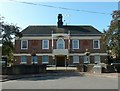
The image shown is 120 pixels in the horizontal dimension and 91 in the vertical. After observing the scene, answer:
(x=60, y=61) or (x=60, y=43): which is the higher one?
(x=60, y=43)

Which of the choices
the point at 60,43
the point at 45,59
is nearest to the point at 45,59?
the point at 45,59

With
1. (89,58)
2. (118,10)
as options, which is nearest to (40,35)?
(89,58)

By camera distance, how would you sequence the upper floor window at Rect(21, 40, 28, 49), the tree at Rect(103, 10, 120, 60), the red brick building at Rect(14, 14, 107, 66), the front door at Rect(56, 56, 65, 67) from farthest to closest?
the front door at Rect(56, 56, 65, 67), the upper floor window at Rect(21, 40, 28, 49), the red brick building at Rect(14, 14, 107, 66), the tree at Rect(103, 10, 120, 60)

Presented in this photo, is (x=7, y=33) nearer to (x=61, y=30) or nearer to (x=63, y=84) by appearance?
(x=63, y=84)

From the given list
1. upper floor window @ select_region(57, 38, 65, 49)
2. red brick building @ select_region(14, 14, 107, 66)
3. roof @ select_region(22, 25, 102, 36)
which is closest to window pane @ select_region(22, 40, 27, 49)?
red brick building @ select_region(14, 14, 107, 66)

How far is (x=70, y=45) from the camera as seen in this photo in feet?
199

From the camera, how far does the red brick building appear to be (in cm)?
6053

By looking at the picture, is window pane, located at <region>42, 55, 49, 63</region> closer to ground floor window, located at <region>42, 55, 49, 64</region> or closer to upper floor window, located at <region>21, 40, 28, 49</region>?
ground floor window, located at <region>42, 55, 49, 64</region>

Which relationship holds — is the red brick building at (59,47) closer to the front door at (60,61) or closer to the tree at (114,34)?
the front door at (60,61)

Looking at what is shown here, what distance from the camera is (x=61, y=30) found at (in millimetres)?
62375

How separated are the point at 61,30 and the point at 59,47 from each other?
3.97 meters

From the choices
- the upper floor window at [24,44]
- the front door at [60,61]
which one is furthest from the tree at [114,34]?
the upper floor window at [24,44]

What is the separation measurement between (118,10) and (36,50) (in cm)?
2742

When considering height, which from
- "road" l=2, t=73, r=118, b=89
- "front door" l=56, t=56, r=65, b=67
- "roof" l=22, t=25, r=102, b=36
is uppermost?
"roof" l=22, t=25, r=102, b=36
